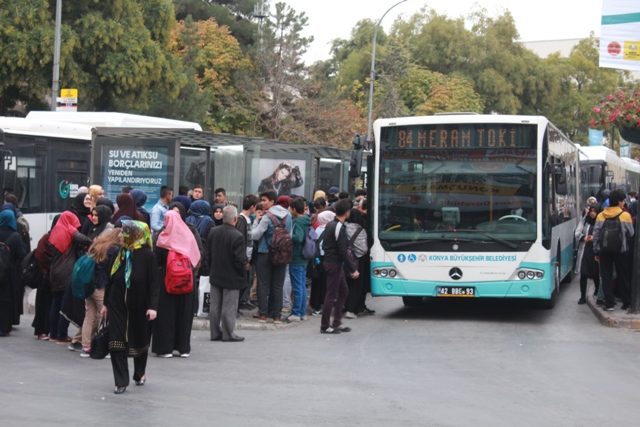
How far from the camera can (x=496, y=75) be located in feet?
227

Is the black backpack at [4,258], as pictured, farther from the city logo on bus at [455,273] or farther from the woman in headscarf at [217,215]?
the city logo on bus at [455,273]

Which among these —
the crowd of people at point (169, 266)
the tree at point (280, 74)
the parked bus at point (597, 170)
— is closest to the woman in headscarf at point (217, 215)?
the crowd of people at point (169, 266)

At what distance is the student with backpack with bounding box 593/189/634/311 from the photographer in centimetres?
1424

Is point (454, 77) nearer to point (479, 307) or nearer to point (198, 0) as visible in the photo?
point (198, 0)

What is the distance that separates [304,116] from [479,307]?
94.6 feet

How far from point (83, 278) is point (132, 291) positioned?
1.85 metres

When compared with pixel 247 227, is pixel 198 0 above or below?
above

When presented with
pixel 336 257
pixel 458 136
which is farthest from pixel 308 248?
pixel 458 136

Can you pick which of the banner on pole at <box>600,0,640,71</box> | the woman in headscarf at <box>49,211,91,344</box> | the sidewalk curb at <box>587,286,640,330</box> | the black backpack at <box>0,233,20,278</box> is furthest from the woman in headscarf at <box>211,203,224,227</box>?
the banner on pole at <box>600,0,640,71</box>

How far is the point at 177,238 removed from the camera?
10.1 metres

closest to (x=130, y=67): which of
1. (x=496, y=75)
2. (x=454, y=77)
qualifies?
(x=454, y=77)

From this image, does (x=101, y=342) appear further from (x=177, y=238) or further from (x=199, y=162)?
(x=199, y=162)

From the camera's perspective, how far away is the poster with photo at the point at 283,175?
1869cm

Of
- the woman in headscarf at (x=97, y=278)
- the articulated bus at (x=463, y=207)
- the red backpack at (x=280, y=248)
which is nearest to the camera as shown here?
the woman in headscarf at (x=97, y=278)
